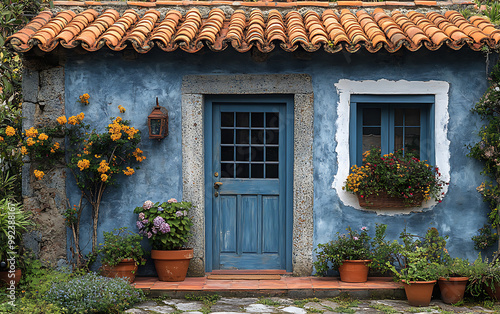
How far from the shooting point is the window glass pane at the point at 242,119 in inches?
271

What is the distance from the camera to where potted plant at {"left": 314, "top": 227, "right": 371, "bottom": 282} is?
6.25 meters

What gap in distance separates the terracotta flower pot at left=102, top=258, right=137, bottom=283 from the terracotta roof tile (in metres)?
2.53

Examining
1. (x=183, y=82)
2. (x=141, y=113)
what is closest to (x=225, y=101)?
(x=183, y=82)

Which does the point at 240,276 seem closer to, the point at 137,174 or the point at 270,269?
the point at 270,269

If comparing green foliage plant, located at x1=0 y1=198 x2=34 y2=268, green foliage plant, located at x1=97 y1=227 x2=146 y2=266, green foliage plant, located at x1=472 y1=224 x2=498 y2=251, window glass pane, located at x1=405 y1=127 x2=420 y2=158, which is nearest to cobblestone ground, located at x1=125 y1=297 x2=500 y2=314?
green foliage plant, located at x1=97 y1=227 x2=146 y2=266

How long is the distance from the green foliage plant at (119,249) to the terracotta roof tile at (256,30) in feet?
7.43

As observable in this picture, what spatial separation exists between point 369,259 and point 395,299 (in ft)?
1.85

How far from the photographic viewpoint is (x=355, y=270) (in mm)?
6238

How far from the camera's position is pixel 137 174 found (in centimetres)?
669

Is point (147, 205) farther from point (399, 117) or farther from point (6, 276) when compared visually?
point (399, 117)

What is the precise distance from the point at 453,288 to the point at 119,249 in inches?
152

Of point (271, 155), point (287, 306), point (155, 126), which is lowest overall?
point (287, 306)

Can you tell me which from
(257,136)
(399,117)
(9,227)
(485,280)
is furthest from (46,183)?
(485,280)

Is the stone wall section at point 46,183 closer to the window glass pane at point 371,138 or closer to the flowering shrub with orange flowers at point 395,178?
the flowering shrub with orange flowers at point 395,178
